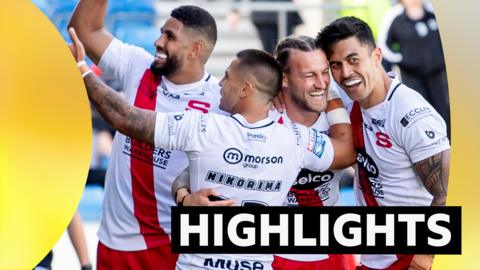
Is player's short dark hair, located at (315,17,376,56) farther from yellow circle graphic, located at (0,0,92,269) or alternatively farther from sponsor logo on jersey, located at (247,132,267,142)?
yellow circle graphic, located at (0,0,92,269)

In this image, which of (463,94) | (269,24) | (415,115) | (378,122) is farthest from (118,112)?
(269,24)

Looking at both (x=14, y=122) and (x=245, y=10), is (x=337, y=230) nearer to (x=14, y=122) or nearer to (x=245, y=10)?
(x=14, y=122)

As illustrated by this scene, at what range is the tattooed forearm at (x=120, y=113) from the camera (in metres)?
3.68

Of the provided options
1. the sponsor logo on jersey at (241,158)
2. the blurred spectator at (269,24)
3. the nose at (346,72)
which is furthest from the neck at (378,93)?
the blurred spectator at (269,24)

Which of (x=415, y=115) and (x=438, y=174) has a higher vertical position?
(x=415, y=115)

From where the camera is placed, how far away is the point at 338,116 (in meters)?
3.90

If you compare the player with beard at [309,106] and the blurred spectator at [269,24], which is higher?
the blurred spectator at [269,24]

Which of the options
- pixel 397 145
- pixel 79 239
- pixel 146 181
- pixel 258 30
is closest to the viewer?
pixel 397 145

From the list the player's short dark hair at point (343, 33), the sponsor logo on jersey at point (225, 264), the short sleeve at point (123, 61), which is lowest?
the sponsor logo on jersey at point (225, 264)

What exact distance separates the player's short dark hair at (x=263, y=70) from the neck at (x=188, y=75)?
11.6 inches

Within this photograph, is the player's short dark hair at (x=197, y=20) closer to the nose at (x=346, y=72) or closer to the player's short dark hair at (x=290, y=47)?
the player's short dark hair at (x=290, y=47)

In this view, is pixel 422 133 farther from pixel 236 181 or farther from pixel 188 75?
pixel 188 75

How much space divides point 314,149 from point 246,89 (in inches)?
11.7

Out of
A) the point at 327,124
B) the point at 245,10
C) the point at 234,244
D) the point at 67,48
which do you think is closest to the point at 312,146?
the point at 327,124
